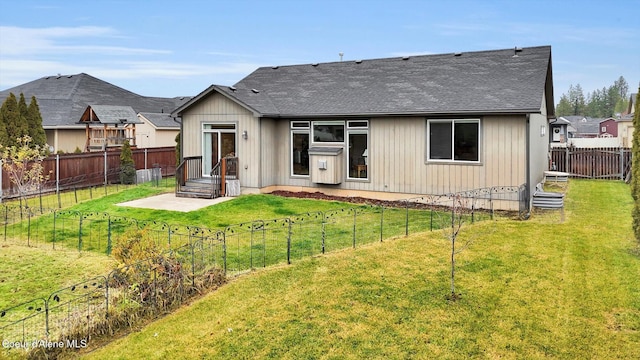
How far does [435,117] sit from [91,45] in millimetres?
34872

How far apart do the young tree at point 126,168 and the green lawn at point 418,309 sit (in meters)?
14.0

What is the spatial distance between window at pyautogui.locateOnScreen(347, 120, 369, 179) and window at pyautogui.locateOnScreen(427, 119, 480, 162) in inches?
80.0

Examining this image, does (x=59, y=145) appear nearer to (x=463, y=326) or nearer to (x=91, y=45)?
(x=91, y=45)

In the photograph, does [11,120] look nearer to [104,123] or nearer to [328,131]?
[104,123]

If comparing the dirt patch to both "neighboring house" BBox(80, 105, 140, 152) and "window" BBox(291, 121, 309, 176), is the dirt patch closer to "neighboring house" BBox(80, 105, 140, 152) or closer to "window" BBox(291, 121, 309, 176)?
"window" BBox(291, 121, 309, 176)

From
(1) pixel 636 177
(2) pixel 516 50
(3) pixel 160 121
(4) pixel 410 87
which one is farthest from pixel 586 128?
(1) pixel 636 177

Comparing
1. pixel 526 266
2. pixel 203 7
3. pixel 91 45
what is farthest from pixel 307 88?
pixel 91 45

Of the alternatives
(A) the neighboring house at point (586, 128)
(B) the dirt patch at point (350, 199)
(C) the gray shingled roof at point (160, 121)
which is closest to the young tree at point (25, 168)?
(B) the dirt patch at point (350, 199)

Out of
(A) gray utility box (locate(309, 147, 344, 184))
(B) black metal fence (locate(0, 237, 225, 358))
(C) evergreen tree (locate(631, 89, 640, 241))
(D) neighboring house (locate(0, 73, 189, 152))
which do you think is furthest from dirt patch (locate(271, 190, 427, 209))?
(D) neighboring house (locate(0, 73, 189, 152))

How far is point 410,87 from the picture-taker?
15.0 m

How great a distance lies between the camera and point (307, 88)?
17.0 metres

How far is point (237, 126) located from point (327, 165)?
3.34m

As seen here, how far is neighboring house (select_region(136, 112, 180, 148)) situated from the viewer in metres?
29.2

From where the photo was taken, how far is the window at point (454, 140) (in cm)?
1284
